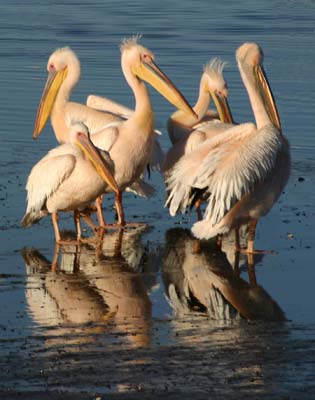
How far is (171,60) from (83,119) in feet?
16.3

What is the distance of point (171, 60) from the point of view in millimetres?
15258

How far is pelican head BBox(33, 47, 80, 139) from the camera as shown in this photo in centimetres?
1075

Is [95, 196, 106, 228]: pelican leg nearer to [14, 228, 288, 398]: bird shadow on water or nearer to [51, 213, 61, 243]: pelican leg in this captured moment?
[14, 228, 288, 398]: bird shadow on water

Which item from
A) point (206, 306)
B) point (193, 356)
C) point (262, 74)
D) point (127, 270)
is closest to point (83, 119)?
point (262, 74)

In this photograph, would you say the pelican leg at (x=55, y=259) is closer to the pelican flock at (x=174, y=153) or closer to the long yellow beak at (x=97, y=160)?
the pelican flock at (x=174, y=153)

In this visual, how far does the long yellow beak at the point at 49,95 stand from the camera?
1074 cm

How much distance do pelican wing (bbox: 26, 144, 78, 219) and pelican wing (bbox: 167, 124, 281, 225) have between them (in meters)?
0.85

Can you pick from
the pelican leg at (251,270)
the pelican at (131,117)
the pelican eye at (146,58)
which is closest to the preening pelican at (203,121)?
the pelican at (131,117)

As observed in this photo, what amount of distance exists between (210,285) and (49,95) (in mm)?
3797

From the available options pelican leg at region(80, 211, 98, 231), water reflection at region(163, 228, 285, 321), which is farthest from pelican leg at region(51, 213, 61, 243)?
water reflection at region(163, 228, 285, 321)

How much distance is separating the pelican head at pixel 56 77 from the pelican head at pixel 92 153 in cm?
186

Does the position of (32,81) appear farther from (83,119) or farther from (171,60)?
(83,119)

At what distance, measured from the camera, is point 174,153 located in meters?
9.70

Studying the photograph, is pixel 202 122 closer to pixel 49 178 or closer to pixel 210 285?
pixel 49 178
